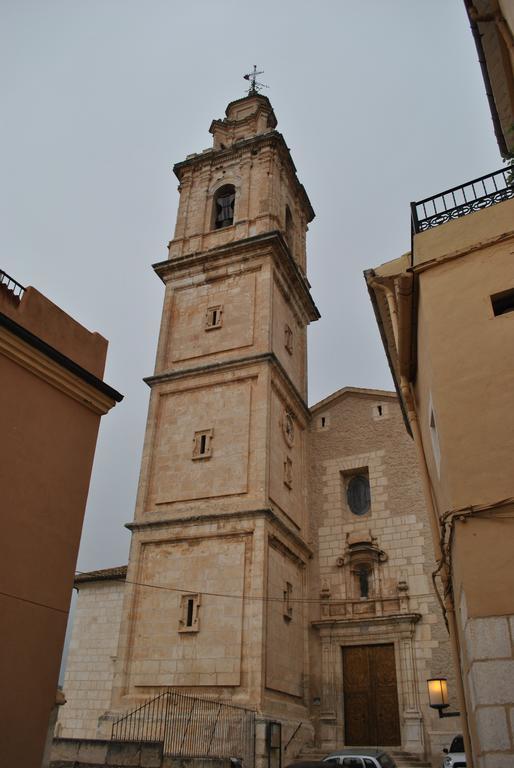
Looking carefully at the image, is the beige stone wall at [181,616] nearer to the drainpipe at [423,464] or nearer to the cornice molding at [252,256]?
the drainpipe at [423,464]

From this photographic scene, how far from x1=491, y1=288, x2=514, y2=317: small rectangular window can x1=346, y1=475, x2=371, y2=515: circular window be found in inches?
495

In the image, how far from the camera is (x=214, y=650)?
14.6 m

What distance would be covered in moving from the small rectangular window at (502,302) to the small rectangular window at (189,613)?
1105 cm

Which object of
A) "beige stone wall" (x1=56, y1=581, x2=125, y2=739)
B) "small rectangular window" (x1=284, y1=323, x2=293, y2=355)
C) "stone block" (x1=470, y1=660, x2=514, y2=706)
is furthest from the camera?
"small rectangular window" (x1=284, y1=323, x2=293, y2=355)

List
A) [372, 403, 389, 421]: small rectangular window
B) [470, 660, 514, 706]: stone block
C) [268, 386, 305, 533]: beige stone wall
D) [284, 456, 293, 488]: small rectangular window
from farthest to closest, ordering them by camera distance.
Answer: [372, 403, 389, 421]: small rectangular window
[284, 456, 293, 488]: small rectangular window
[268, 386, 305, 533]: beige stone wall
[470, 660, 514, 706]: stone block

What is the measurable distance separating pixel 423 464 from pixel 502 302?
7.97 feet

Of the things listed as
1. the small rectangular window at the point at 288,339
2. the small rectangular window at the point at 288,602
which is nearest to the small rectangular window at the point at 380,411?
the small rectangular window at the point at 288,339

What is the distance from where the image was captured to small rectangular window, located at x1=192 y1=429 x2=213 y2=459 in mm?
17417

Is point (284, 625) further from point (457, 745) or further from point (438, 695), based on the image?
point (438, 695)

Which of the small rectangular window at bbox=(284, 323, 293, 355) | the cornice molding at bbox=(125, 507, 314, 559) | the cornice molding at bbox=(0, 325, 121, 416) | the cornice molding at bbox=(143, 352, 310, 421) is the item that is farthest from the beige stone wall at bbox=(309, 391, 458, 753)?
the cornice molding at bbox=(0, 325, 121, 416)

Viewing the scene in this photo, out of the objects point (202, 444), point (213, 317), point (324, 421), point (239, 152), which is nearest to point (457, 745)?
point (202, 444)

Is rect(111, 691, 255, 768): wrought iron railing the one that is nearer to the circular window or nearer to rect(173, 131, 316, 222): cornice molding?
the circular window

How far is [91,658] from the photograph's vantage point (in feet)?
63.1

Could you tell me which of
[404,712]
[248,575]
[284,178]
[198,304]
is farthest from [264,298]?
[404,712]
